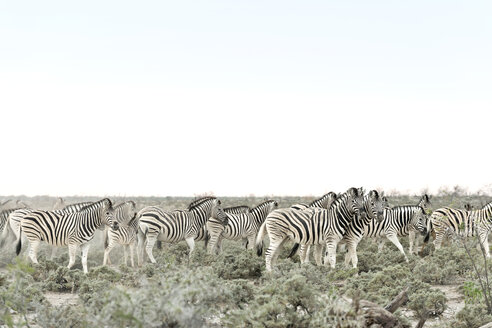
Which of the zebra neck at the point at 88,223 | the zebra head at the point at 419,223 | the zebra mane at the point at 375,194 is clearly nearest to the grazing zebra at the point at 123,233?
the zebra neck at the point at 88,223

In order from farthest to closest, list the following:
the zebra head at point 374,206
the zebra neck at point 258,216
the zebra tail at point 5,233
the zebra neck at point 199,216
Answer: the zebra tail at point 5,233, the zebra neck at point 258,216, the zebra neck at point 199,216, the zebra head at point 374,206

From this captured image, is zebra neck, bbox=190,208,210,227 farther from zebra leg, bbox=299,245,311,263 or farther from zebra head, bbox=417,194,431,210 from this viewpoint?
zebra head, bbox=417,194,431,210

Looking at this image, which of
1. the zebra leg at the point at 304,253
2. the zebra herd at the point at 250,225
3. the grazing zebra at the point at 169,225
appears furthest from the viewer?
the grazing zebra at the point at 169,225

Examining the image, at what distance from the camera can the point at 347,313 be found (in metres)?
5.03

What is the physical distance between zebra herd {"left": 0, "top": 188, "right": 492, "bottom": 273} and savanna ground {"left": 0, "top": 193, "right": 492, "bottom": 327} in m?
0.74

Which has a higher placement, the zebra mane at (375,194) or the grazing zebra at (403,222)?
the zebra mane at (375,194)

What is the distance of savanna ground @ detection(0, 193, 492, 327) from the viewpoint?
14.1ft

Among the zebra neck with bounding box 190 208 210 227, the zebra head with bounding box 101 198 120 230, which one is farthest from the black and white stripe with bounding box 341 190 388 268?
the zebra head with bounding box 101 198 120 230

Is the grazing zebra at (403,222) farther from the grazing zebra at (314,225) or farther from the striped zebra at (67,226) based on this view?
the striped zebra at (67,226)

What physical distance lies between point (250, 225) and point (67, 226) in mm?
5886

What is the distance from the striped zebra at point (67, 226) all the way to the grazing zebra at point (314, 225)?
4580 mm

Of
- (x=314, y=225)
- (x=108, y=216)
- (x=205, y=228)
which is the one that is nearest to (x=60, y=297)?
(x=108, y=216)

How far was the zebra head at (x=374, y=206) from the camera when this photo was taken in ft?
44.2

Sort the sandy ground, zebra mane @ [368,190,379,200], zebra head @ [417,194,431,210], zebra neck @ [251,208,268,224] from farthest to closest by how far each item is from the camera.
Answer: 1. zebra head @ [417,194,431,210]
2. zebra neck @ [251,208,268,224]
3. zebra mane @ [368,190,379,200]
4. the sandy ground
